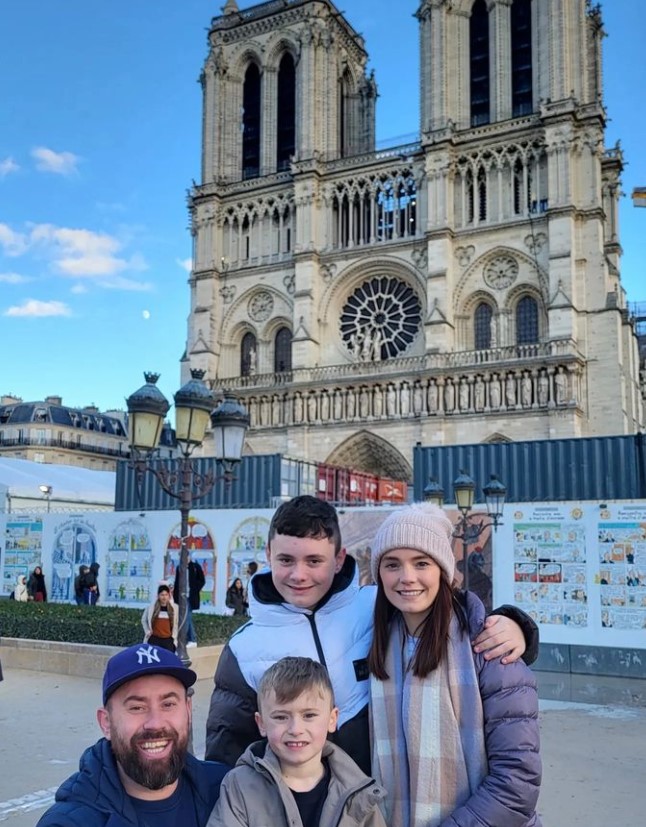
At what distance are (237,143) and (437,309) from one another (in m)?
13.3

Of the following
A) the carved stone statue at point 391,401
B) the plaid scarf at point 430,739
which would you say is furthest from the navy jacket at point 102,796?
the carved stone statue at point 391,401

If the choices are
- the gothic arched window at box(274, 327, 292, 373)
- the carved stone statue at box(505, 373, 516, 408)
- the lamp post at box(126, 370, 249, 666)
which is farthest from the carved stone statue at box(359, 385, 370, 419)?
the lamp post at box(126, 370, 249, 666)

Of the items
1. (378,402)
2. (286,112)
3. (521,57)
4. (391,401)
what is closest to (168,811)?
(391,401)

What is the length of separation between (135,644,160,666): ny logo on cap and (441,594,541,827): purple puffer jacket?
2.66ft

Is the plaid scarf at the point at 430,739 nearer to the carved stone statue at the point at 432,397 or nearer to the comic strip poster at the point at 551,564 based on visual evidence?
the comic strip poster at the point at 551,564

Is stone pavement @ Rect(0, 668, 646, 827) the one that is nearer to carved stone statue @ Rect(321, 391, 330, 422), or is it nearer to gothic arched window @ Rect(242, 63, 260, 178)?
carved stone statue @ Rect(321, 391, 330, 422)

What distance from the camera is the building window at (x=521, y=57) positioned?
31000mm

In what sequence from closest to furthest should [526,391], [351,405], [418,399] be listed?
[526,391]
[418,399]
[351,405]

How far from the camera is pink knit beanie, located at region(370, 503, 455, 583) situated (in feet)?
7.06

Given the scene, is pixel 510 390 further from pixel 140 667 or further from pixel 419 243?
pixel 140 667

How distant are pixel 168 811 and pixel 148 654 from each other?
1.23ft

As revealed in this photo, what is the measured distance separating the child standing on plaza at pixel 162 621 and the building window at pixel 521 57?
88.5ft

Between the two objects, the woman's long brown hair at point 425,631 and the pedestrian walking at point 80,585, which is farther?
the pedestrian walking at point 80,585

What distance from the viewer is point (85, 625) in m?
11.3
